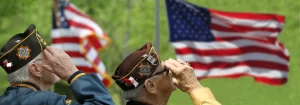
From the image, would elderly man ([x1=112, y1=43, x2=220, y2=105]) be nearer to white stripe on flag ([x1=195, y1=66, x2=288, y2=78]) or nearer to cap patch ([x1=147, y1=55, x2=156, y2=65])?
cap patch ([x1=147, y1=55, x2=156, y2=65])

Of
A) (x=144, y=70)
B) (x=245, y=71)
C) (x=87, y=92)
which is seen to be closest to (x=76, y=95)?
(x=87, y=92)

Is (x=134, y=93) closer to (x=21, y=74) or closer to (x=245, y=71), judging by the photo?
(x=21, y=74)

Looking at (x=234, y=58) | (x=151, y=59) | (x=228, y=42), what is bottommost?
(x=234, y=58)

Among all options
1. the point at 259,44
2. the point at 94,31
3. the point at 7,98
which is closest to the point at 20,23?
the point at 94,31

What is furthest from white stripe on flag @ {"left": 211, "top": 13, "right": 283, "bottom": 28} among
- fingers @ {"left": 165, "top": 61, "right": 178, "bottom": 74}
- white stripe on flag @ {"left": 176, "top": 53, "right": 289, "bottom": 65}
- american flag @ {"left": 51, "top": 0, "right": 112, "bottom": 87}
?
fingers @ {"left": 165, "top": 61, "right": 178, "bottom": 74}

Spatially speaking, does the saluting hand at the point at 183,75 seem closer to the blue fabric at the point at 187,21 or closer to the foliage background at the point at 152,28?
the blue fabric at the point at 187,21

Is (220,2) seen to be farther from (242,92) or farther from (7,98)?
(7,98)

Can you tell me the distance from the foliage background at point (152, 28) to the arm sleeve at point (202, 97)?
50.3 ft

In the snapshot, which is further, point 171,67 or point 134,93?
point 134,93

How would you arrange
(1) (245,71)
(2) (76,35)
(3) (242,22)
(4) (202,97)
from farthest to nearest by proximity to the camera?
(2) (76,35) → (1) (245,71) → (3) (242,22) → (4) (202,97)

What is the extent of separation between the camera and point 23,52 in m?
5.06

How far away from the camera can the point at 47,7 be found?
1250 inches

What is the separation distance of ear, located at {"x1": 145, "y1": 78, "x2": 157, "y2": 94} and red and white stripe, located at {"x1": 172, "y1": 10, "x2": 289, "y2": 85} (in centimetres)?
838

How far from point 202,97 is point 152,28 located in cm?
2600
